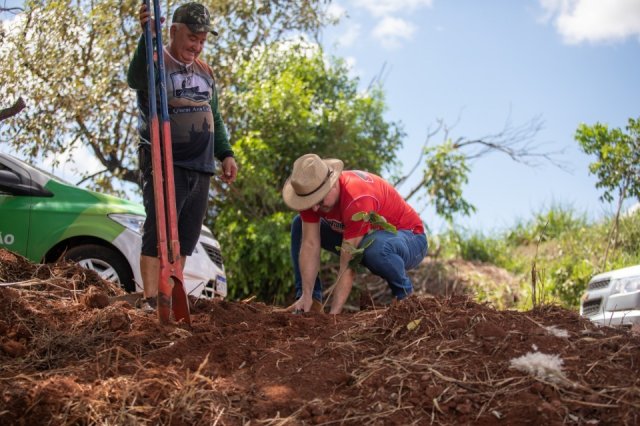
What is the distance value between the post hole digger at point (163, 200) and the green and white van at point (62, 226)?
2.22 metres

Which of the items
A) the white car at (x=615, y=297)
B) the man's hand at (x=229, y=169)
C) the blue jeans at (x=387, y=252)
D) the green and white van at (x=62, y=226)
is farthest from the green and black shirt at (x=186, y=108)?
the white car at (x=615, y=297)

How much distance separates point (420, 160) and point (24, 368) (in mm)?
11183

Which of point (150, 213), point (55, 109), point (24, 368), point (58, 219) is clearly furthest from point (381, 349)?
point (55, 109)

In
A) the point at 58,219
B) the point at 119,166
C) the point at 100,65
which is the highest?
the point at 100,65

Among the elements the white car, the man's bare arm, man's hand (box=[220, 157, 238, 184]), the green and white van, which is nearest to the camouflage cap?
man's hand (box=[220, 157, 238, 184])

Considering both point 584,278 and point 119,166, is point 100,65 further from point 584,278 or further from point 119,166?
point 584,278

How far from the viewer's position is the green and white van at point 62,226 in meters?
7.27

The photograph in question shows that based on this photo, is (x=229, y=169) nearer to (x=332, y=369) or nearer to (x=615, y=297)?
(x=332, y=369)

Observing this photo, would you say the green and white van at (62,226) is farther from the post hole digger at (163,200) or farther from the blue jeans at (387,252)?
the post hole digger at (163,200)

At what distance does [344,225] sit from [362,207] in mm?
274

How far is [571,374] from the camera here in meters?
3.38

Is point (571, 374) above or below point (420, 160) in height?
below

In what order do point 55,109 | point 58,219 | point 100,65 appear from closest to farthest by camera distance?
point 58,219 < point 55,109 < point 100,65

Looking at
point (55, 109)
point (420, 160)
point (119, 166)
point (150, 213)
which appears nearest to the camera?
point (150, 213)
